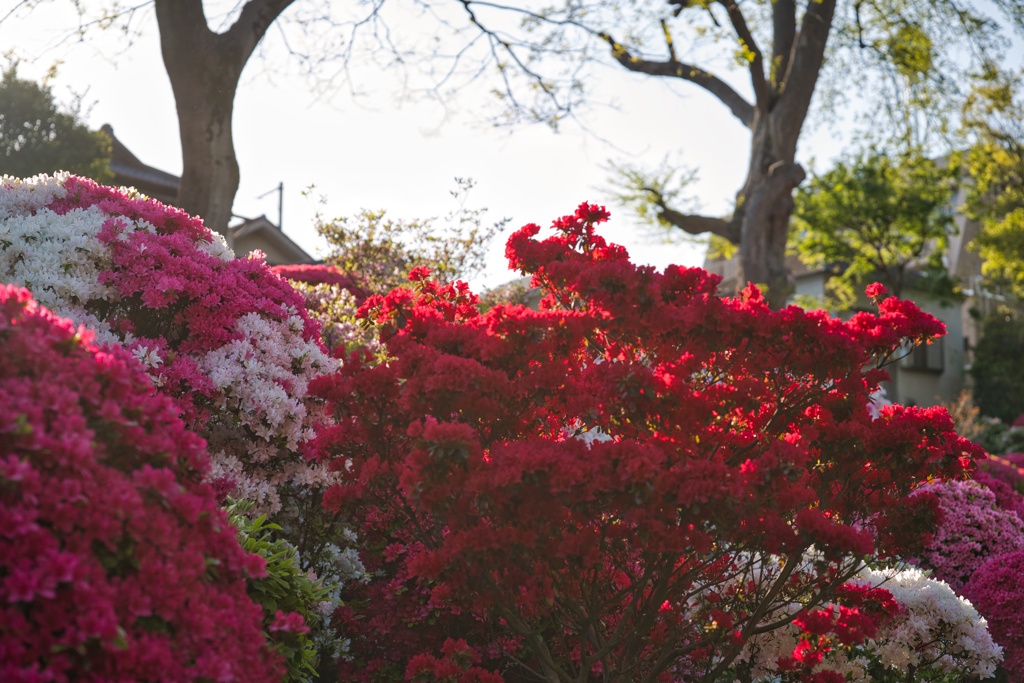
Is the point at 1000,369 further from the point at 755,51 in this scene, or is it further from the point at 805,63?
the point at 755,51

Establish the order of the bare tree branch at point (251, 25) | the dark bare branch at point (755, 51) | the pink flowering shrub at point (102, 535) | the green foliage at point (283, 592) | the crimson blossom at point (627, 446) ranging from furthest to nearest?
the dark bare branch at point (755, 51) < the bare tree branch at point (251, 25) < the green foliage at point (283, 592) < the crimson blossom at point (627, 446) < the pink flowering shrub at point (102, 535)

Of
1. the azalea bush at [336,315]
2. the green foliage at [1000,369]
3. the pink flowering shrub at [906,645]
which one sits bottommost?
the pink flowering shrub at [906,645]

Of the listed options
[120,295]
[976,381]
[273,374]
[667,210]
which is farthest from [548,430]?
[976,381]

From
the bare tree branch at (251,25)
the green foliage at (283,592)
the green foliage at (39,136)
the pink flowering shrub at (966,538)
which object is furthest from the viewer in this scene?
the green foliage at (39,136)

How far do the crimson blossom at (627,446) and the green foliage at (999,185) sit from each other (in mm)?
24677

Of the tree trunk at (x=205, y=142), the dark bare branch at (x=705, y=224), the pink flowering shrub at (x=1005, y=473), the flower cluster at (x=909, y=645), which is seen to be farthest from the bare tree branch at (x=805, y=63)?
the flower cluster at (x=909, y=645)

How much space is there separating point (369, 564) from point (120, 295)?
2057 mm

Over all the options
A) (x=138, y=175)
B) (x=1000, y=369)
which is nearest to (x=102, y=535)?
(x=138, y=175)

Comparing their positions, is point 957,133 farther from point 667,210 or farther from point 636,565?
point 636,565

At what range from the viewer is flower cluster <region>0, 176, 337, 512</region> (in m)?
4.55

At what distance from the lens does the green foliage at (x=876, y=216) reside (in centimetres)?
2764

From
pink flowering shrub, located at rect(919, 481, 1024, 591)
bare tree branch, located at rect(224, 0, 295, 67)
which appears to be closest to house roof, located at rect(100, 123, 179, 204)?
bare tree branch, located at rect(224, 0, 295, 67)

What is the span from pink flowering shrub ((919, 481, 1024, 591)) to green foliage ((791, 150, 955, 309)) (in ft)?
68.4

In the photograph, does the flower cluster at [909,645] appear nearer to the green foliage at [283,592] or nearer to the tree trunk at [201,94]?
the green foliage at [283,592]
